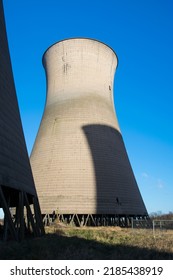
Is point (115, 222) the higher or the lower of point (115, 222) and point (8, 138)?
the lower

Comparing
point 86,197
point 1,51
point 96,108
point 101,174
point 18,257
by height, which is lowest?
point 18,257

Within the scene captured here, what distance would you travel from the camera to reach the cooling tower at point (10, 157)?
8.90 metres

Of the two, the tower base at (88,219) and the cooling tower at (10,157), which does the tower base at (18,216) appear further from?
the tower base at (88,219)

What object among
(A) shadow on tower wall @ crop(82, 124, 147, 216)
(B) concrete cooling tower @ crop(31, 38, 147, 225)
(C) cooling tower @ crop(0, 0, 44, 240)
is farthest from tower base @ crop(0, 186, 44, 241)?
(A) shadow on tower wall @ crop(82, 124, 147, 216)

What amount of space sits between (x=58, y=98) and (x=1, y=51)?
1155 cm

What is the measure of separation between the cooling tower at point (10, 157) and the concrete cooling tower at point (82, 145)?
7439 mm

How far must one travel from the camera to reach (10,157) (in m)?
9.52

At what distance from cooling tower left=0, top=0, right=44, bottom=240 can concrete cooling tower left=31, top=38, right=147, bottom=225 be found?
7.44 meters

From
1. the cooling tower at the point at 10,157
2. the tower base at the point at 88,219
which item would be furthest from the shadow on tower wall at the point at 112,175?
the cooling tower at the point at 10,157

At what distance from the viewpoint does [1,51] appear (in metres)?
10.9

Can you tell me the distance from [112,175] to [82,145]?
2546 millimetres

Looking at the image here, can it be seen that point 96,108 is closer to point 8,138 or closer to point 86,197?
point 86,197
